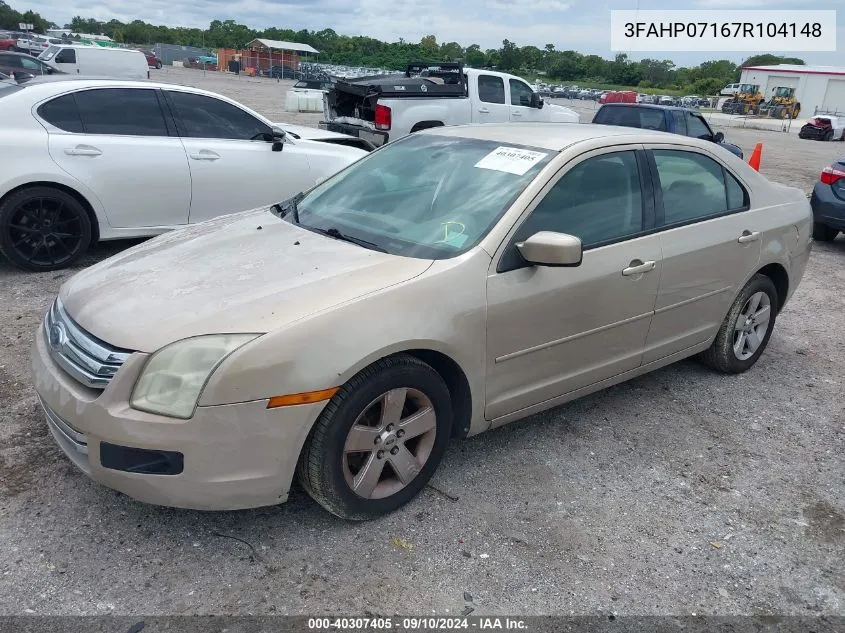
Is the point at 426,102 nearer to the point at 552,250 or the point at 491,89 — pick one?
the point at 491,89

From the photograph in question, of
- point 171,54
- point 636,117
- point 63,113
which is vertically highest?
point 171,54

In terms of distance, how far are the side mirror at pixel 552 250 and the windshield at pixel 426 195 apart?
22 cm

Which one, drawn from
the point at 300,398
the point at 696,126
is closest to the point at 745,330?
the point at 300,398

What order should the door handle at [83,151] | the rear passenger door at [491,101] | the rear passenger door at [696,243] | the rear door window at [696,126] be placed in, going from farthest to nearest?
1. the rear passenger door at [491,101]
2. the rear door window at [696,126]
3. the door handle at [83,151]
4. the rear passenger door at [696,243]

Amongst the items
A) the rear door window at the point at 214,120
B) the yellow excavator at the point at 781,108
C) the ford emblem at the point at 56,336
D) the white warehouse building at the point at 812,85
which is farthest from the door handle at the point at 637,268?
the white warehouse building at the point at 812,85

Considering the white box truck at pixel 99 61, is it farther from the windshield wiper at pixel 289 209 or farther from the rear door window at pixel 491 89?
the windshield wiper at pixel 289 209

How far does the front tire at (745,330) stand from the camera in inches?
178

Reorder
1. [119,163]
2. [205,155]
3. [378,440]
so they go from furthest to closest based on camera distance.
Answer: [205,155], [119,163], [378,440]

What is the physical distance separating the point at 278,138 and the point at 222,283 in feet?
14.2

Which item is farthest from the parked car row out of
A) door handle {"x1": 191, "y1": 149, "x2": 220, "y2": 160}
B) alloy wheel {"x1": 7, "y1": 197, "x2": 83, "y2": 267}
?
alloy wheel {"x1": 7, "y1": 197, "x2": 83, "y2": 267}

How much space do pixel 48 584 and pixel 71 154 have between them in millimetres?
4292

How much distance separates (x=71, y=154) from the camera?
5812 millimetres

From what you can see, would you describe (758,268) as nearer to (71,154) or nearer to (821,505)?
(821,505)

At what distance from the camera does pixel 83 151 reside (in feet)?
19.2
